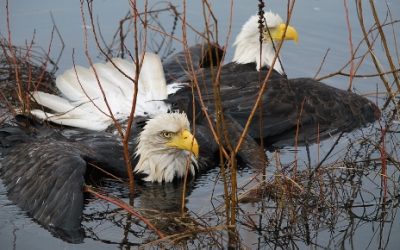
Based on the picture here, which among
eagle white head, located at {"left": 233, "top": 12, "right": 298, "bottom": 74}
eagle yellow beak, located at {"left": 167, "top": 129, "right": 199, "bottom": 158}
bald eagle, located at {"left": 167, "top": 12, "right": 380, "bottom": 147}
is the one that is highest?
eagle white head, located at {"left": 233, "top": 12, "right": 298, "bottom": 74}

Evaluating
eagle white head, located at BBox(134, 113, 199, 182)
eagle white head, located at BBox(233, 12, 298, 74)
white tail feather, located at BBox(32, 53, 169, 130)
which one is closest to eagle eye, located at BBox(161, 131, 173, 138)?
eagle white head, located at BBox(134, 113, 199, 182)

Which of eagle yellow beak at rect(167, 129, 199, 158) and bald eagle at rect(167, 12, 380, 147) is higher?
bald eagle at rect(167, 12, 380, 147)

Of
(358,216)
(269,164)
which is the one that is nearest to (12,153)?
(269,164)

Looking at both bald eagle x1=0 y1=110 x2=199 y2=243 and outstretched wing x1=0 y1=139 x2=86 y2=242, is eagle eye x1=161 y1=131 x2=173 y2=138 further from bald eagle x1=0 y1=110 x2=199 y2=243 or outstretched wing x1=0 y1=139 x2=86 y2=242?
outstretched wing x1=0 y1=139 x2=86 y2=242

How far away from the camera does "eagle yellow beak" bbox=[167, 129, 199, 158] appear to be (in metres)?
7.54

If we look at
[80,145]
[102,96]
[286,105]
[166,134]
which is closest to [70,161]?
[80,145]

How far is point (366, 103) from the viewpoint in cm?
973

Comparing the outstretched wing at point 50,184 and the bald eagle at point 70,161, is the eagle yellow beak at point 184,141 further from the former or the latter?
the outstretched wing at point 50,184

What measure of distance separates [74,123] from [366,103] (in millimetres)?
2943

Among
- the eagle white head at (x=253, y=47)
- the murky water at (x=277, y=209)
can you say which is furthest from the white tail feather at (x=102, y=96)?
the eagle white head at (x=253, y=47)

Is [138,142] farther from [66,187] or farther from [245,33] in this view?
[245,33]

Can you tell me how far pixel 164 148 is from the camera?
8.01 meters

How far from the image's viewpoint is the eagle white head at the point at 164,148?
7.79 metres

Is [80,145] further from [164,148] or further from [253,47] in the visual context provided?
[253,47]
